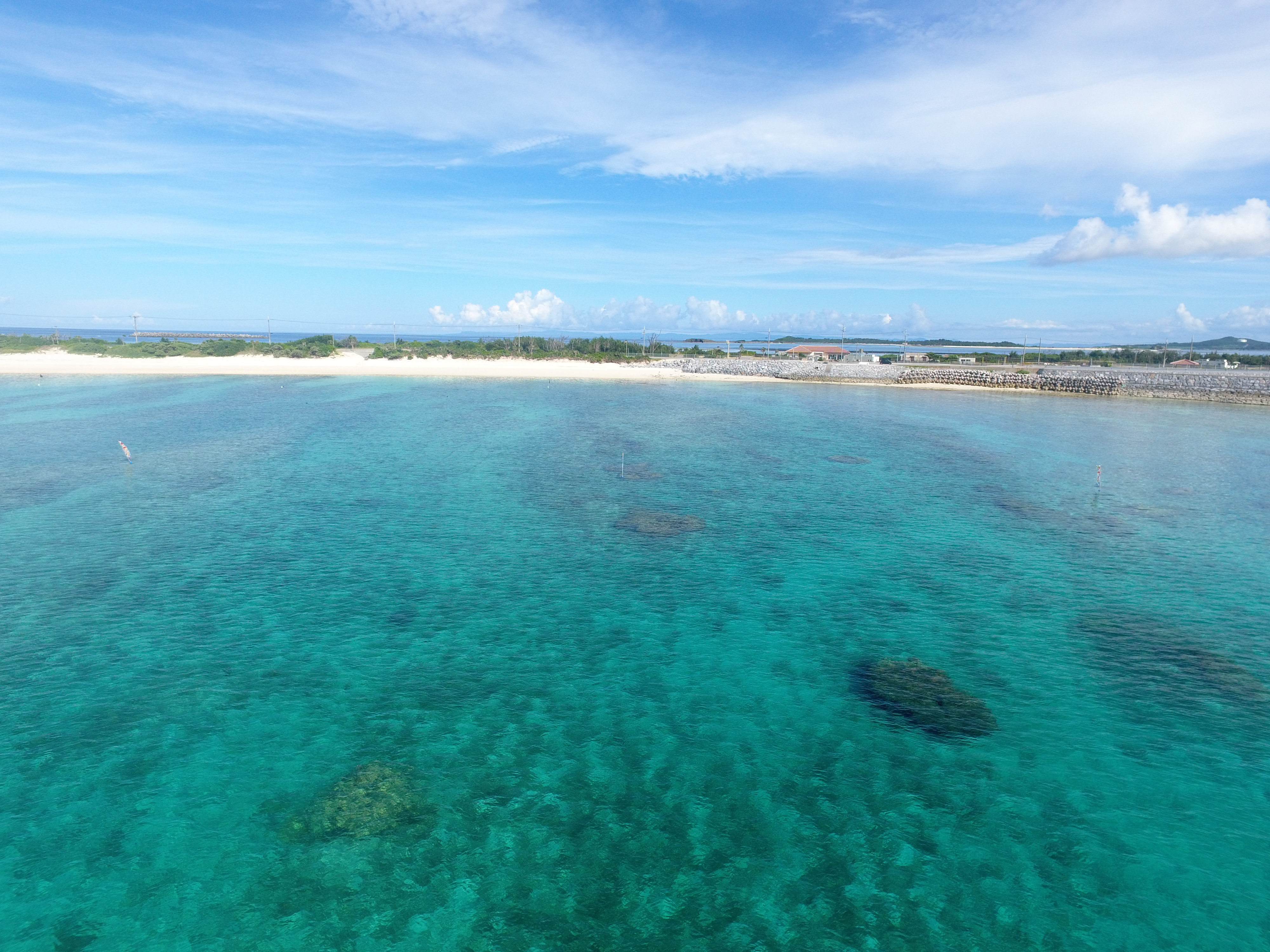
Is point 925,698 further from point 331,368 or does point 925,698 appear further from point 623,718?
point 331,368

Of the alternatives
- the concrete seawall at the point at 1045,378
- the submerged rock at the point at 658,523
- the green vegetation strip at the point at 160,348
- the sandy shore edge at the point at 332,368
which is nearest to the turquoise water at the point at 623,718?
the submerged rock at the point at 658,523

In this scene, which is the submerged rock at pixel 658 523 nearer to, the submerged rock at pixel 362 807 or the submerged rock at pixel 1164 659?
the submerged rock at pixel 1164 659

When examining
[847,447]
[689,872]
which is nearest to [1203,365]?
[847,447]

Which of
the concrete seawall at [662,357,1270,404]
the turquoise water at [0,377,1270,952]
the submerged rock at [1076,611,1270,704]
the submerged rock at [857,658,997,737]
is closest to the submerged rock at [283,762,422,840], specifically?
the turquoise water at [0,377,1270,952]

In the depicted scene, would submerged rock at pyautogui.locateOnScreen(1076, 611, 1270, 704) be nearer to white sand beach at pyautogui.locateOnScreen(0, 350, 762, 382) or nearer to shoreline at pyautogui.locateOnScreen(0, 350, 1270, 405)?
shoreline at pyautogui.locateOnScreen(0, 350, 1270, 405)

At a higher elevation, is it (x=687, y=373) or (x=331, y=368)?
(x=331, y=368)

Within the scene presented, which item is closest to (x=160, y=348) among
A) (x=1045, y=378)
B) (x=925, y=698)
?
(x=925, y=698)
